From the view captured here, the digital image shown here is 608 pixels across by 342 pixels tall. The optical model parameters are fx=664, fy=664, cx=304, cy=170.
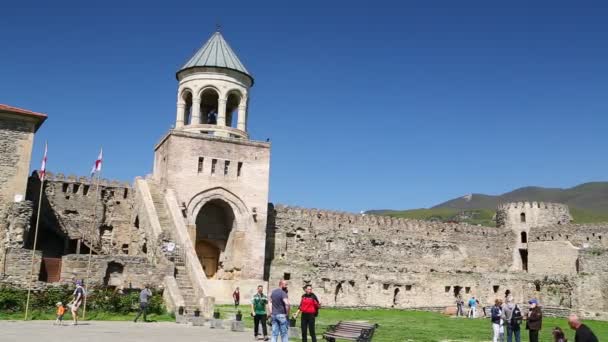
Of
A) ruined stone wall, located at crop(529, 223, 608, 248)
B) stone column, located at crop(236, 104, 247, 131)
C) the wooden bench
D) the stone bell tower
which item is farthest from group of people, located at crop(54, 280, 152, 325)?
ruined stone wall, located at crop(529, 223, 608, 248)

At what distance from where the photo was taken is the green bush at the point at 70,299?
2061cm

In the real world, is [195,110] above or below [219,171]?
above

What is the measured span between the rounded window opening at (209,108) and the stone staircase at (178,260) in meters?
4.62

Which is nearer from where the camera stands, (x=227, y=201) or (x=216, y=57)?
(x=227, y=201)

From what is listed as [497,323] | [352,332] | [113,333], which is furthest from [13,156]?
[497,323]

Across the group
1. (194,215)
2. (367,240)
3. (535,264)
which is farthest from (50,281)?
(535,264)

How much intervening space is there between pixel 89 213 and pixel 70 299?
10.1m

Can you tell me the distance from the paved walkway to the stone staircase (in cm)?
301

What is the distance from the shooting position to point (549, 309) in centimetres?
3412

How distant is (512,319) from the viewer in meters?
15.1

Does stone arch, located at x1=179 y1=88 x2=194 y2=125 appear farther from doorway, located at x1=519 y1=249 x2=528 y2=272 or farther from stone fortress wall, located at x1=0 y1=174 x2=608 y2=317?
doorway, located at x1=519 y1=249 x2=528 y2=272

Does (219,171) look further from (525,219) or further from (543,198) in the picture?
(543,198)

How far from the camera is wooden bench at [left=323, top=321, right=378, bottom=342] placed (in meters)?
13.5

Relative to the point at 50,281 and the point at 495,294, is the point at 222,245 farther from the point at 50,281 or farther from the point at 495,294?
the point at 495,294
